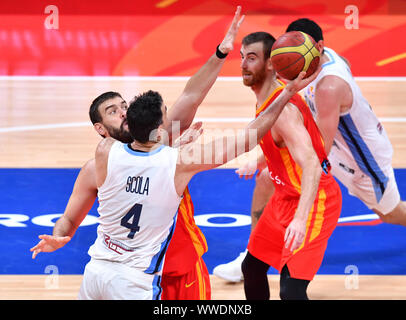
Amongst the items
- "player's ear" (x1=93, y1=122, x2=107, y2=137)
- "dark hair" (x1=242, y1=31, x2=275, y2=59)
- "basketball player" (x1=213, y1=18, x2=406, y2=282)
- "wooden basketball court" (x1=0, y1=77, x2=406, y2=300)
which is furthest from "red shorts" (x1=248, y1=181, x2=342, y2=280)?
"player's ear" (x1=93, y1=122, x2=107, y2=137)

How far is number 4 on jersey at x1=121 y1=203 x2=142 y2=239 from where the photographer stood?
369 centimetres

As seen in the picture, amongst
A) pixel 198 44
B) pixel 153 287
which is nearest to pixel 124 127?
pixel 153 287

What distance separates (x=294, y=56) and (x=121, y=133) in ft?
3.62

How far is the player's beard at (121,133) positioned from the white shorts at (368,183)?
83.5 inches

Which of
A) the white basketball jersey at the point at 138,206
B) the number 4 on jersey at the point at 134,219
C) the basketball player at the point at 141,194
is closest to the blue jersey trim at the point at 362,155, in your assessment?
the basketball player at the point at 141,194

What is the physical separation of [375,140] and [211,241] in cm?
166

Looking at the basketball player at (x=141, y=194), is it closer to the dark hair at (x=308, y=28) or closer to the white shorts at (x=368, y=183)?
the dark hair at (x=308, y=28)

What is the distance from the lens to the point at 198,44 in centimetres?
1311

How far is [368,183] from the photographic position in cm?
559

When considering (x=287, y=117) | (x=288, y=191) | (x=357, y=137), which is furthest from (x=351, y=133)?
(x=287, y=117)

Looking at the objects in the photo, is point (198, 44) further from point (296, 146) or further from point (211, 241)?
point (296, 146)

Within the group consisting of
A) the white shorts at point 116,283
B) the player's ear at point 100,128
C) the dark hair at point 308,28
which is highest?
the dark hair at point 308,28

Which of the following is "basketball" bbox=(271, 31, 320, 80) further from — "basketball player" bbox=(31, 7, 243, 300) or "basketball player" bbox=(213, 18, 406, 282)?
"basketball player" bbox=(213, 18, 406, 282)

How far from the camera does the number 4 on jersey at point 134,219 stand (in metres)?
3.69
